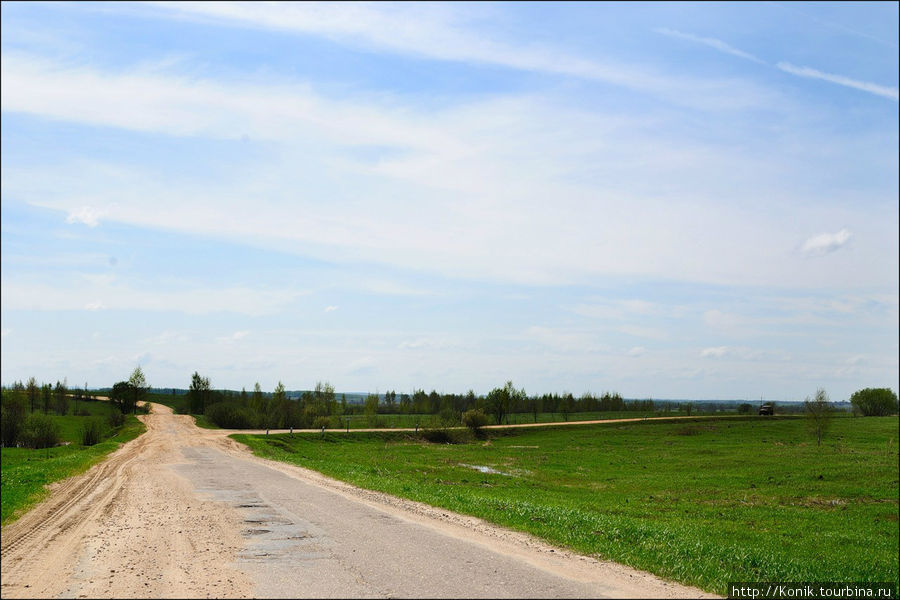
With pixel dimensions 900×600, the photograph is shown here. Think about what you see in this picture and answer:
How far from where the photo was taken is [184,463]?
3734 centimetres

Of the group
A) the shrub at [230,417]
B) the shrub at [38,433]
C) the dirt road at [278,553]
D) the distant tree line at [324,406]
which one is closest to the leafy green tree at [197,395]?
the distant tree line at [324,406]

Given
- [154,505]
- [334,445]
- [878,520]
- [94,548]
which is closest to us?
[94,548]

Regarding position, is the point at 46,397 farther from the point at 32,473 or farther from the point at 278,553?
the point at 278,553

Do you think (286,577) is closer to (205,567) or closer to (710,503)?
(205,567)

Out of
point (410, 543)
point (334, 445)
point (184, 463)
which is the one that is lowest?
point (334, 445)

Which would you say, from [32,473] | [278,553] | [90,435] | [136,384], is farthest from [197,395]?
[278,553]

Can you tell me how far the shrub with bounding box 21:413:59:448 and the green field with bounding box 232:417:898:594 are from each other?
24079 mm

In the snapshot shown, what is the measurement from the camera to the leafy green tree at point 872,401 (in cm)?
12650

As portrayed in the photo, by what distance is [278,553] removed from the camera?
1365cm

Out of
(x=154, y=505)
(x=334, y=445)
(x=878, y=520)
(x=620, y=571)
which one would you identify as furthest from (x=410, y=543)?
(x=334, y=445)

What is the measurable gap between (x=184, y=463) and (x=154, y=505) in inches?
710

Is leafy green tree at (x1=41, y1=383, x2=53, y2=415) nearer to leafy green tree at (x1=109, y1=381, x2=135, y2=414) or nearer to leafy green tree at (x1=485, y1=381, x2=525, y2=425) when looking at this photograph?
leafy green tree at (x1=109, y1=381, x2=135, y2=414)

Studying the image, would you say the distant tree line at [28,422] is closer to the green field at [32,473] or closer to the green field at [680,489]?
the green field at [32,473]

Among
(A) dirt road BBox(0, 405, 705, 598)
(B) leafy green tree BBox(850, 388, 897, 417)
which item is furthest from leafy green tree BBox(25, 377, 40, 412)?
(B) leafy green tree BBox(850, 388, 897, 417)
